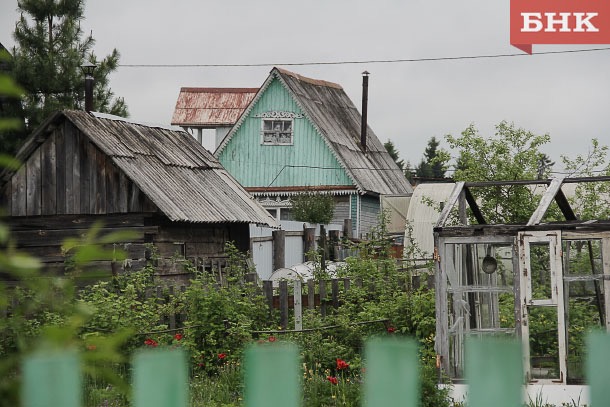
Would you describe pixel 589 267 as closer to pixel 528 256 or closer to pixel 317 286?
pixel 528 256

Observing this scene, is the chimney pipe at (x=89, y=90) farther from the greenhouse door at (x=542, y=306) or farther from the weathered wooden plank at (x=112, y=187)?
the greenhouse door at (x=542, y=306)

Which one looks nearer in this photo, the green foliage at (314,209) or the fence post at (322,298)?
the fence post at (322,298)

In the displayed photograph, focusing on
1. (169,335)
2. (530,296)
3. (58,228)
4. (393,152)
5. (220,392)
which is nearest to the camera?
(220,392)

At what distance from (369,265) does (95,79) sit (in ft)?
54.7

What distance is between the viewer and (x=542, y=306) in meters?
11.8

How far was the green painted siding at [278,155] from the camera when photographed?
3713 cm

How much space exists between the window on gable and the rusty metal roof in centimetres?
792

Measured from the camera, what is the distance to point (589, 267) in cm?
1184

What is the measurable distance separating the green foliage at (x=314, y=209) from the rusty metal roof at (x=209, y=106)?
40.4 ft

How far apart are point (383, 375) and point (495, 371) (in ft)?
0.57

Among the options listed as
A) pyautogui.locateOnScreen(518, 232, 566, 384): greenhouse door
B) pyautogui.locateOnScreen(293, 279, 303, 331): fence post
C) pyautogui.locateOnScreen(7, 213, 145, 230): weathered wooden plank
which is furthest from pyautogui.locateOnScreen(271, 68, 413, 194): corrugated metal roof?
pyautogui.locateOnScreen(518, 232, 566, 384): greenhouse door

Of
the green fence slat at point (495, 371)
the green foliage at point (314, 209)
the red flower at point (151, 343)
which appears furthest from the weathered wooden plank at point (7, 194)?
the green fence slat at point (495, 371)

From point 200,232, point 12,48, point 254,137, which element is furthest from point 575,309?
point 254,137

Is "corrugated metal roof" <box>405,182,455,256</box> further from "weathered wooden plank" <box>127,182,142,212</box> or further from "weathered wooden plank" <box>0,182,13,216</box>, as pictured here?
"weathered wooden plank" <box>0,182,13,216</box>
